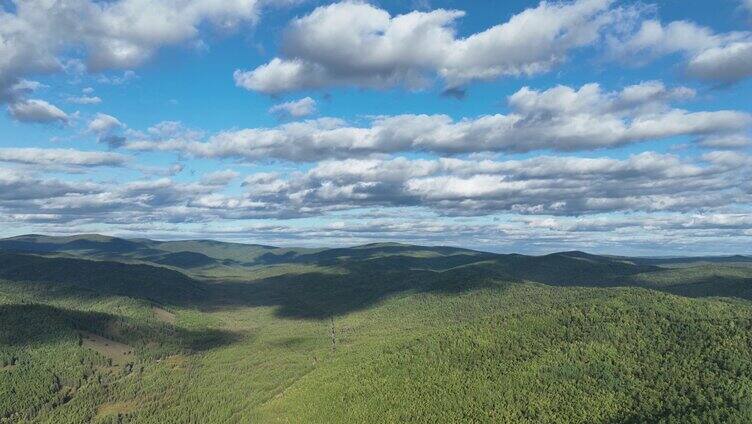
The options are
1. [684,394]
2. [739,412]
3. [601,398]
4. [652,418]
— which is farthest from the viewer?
[601,398]

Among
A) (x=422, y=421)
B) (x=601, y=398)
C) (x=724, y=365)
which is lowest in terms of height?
(x=422, y=421)

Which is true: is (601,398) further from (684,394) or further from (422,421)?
(422,421)

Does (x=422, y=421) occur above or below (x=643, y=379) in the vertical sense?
below

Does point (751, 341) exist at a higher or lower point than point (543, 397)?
higher

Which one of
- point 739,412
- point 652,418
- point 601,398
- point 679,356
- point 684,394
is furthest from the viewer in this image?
point 679,356

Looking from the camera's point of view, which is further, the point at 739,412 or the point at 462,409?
the point at 462,409

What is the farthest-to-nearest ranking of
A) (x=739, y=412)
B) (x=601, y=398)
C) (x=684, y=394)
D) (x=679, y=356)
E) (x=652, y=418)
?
1. (x=679, y=356)
2. (x=601, y=398)
3. (x=684, y=394)
4. (x=652, y=418)
5. (x=739, y=412)

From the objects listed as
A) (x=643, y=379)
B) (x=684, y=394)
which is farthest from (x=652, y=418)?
(x=643, y=379)

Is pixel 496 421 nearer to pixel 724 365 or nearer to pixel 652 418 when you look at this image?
pixel 652 418

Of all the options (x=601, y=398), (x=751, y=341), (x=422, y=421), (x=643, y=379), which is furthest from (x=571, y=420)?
(x=751, y=341)
